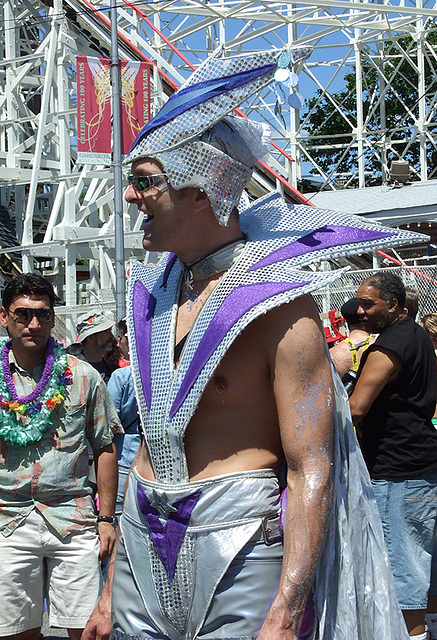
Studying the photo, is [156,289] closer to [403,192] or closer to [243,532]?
[243,532]

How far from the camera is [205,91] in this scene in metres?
2.22

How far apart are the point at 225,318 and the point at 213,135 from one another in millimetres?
491

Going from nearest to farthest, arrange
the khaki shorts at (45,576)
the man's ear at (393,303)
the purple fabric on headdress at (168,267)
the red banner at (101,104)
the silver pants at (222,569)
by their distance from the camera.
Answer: the silver pants at (222,569)
the purple fabric on headdress at (168,267)
the khaki shorts at (45,576)
the man's ear at (393,303)
the red banner at (101,104)

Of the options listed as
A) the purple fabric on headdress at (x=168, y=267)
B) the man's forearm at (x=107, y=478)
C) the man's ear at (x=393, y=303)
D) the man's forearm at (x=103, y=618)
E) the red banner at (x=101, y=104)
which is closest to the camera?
the man's forearm at (x=103, y=618)

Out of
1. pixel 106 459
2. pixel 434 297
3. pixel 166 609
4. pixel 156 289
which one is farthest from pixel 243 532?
pixel 434 297

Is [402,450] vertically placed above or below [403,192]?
below

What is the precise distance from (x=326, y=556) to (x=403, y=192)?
18815mm

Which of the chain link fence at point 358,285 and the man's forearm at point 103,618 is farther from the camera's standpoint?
the chain link fence at point 358,285

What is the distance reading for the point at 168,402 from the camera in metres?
2.12

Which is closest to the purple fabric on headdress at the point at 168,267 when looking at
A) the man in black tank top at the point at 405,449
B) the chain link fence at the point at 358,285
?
the man in black tank top at the point at 405,449

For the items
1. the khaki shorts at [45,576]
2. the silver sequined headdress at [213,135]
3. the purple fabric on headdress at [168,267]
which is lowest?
the khaki shorts at [45,576]

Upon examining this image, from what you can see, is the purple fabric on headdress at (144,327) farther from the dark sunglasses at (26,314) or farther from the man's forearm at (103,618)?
the dark sunglasses at (26,314)

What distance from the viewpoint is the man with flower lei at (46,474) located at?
3.58 metres

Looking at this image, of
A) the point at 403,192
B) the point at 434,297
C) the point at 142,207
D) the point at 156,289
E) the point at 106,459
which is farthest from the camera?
the point at 403,192
